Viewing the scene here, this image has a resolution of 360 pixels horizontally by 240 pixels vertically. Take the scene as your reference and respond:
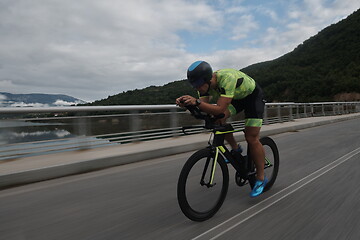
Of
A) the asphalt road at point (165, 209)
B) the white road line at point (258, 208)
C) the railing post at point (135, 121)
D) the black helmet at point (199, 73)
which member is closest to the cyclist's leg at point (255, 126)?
the white road line at point (258, 208)

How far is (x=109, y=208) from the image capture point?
11.8ft

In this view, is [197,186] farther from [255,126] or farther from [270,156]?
[270,156]

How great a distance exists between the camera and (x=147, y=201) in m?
3.83

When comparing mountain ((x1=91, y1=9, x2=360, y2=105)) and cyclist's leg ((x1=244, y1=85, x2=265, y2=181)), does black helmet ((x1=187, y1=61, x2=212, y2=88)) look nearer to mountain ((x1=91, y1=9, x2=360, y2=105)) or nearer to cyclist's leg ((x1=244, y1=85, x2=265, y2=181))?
cyclist's leg ((x1=244, y1=85, x2=265, y2=181))

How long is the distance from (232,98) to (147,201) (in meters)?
1.79

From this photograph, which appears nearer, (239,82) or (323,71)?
(239,82)

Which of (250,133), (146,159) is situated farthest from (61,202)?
(146,159)

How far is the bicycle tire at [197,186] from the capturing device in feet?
9.35

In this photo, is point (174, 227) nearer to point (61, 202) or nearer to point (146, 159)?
point (61, 202)

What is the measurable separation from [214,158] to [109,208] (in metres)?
1.49

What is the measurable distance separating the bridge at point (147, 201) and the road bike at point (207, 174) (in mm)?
160

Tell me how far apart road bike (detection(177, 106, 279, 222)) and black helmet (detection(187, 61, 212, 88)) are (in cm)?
30

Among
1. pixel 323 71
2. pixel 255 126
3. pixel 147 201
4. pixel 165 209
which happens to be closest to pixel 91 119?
pixel 147 201

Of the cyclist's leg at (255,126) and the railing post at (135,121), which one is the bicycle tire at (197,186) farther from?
the railing post at (135,121)
